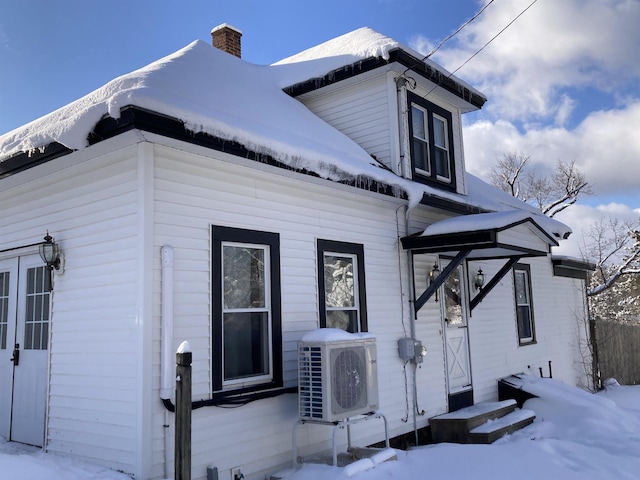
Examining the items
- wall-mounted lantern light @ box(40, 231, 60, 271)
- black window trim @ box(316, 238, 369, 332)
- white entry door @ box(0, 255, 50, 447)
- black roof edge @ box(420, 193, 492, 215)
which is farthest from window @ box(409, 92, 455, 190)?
white entry door @ box(0, 255, 50, 447)

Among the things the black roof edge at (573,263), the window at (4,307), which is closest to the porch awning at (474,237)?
the black roof edge at (573,263)

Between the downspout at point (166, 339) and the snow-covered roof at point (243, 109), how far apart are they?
1.22 meters

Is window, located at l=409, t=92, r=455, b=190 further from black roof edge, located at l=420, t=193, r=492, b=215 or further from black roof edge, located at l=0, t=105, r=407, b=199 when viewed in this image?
black roof edge, located at l=0, t=105, r=407, b=199

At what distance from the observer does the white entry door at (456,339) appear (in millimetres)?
8945

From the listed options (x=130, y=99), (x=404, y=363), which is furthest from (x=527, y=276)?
(x=130, y=99)

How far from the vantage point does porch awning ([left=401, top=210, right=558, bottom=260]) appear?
7.40m

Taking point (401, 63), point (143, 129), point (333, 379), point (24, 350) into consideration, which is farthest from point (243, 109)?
point (24, 350)

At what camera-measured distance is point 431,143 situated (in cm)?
940

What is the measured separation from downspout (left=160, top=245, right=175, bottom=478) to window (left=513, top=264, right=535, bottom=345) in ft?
27.7

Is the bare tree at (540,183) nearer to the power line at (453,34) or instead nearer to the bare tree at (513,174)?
the bare tree at (513,174)

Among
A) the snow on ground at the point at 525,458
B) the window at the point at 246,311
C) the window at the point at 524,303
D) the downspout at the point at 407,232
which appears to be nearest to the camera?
the snow on ground at the point at 525,458

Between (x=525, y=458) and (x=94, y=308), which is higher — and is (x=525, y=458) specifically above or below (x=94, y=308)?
below

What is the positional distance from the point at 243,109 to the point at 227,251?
1.83m

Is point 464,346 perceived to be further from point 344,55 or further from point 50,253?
point 50,253
